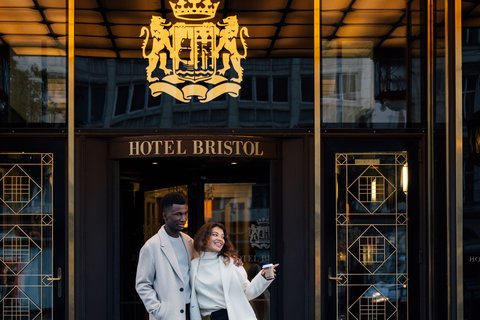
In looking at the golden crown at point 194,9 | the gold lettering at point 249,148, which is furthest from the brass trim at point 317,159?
the golden crown at point 194,9

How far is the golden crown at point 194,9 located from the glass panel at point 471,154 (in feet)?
8.75

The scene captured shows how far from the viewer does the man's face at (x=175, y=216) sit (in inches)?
279

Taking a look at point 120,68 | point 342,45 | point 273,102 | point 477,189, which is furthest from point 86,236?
point 477,189

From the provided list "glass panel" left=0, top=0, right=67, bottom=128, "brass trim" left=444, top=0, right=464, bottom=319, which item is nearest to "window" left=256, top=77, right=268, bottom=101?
"brass trim" left=444, top=0, right=464, bottom=319

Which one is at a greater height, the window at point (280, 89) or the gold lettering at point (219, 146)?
the window at point (280, 89)

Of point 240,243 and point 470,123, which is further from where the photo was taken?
point 240,243

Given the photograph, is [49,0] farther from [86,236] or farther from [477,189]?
[477,189]

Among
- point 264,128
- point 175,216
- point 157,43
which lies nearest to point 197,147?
point 264,128

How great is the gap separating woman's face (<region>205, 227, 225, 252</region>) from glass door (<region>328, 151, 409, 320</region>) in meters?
3.04

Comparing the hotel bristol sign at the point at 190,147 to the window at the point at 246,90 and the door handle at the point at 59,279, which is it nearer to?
the window at the point at 246,90

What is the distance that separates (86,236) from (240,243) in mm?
1883

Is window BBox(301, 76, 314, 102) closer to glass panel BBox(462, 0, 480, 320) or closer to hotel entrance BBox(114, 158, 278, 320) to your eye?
hotel entrance BBox(114, 158, 278, 320)

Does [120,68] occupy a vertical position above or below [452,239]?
above

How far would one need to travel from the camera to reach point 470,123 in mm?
9578
